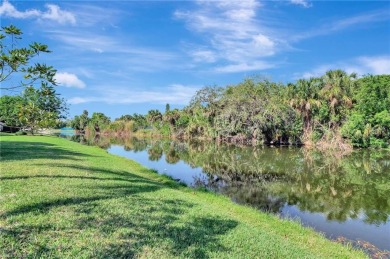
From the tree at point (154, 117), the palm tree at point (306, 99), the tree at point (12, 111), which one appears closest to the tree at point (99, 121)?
the tree at point (154, 117)

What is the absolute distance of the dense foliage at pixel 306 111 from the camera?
47.2 meters

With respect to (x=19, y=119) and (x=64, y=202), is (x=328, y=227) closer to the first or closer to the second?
(x=64, y=202)

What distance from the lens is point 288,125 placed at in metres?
53.6

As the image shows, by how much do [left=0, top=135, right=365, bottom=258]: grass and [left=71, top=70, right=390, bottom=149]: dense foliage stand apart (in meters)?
40.7

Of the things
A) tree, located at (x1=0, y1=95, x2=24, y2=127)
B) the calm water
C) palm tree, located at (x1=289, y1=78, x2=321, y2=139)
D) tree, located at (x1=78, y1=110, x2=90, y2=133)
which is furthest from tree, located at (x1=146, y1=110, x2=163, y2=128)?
the calm water

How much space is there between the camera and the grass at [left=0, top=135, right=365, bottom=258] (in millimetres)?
5801

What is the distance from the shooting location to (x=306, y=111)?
5278 centimetres

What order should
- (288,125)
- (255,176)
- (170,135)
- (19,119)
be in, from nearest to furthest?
(19,119) < (255,176) < (288,125) < (170,135)

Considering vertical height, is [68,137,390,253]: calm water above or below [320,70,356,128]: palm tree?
below

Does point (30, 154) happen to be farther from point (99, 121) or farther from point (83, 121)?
point (83, 121)

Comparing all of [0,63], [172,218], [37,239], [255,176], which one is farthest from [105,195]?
[255,176]

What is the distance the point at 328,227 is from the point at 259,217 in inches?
113

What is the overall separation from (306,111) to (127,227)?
165 feet

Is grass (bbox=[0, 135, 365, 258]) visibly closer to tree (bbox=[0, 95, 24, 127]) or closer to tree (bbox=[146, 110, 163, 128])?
tree (bbox=[0, 95, 24, 127])
